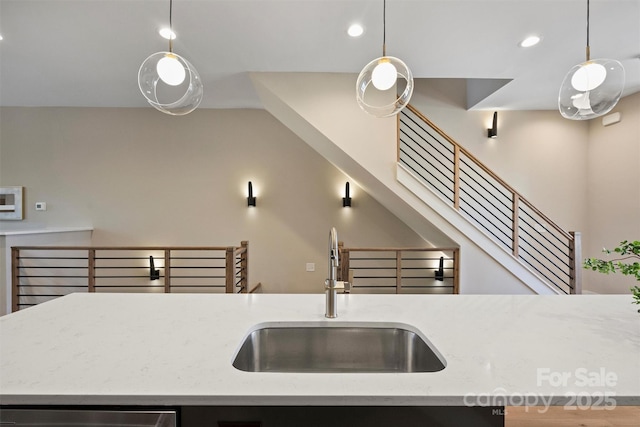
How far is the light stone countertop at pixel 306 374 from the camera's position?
0.67 meters

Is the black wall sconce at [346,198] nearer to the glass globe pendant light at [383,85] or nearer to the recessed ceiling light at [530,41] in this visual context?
the recessed ceiling light at [530,41]

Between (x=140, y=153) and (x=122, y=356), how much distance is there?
15.1 feet

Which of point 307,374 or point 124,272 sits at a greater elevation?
point 307,374

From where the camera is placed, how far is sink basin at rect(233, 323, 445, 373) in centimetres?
110

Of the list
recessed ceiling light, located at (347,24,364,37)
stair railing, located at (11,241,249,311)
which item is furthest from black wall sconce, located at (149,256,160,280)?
recessed ceiling light, located at (347,24,364,37)

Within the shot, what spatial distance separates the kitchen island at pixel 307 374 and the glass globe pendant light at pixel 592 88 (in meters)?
1.13

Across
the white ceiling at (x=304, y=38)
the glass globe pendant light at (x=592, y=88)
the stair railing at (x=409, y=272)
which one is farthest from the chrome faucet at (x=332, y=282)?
the stair railing at (x=409, y=272)

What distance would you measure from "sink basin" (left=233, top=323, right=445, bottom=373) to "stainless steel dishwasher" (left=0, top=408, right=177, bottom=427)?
43cm

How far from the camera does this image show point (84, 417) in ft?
2.30

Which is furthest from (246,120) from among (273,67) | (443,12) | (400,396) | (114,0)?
(400,396)

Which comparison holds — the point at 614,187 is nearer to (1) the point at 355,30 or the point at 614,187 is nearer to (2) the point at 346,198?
(2) the point at 346,198

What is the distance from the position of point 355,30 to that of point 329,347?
261 cm

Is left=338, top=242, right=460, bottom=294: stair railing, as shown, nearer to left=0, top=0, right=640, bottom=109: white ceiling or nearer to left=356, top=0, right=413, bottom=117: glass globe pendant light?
left=0, top=0, right=640, bottom=109: white ceiling

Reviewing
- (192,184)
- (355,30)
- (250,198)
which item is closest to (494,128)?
(355,30)
